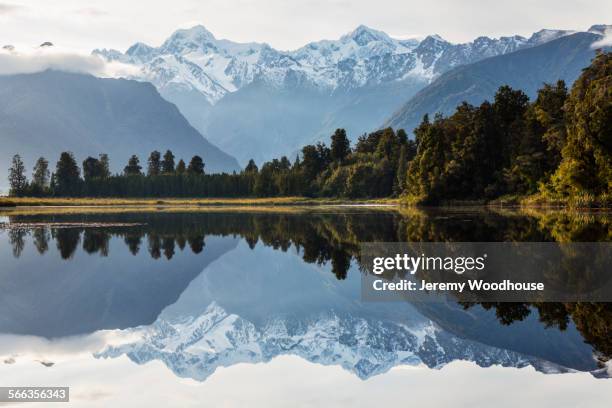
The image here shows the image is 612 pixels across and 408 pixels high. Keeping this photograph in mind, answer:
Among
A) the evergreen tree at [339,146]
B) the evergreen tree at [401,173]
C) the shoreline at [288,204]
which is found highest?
the evergreen tree at [339,146]

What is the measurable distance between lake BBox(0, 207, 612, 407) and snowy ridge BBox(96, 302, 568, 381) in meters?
0.05

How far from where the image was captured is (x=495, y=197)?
11738 cm

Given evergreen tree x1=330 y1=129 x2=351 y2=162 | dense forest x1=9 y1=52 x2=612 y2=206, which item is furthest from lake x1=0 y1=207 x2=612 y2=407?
evergreen tree x1=330 y1=129 x2=351 y2=162

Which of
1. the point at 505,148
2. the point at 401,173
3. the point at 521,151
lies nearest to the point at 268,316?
the point at 521,151

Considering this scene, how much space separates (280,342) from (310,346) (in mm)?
1028

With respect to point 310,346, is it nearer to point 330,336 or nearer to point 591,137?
point 330,336

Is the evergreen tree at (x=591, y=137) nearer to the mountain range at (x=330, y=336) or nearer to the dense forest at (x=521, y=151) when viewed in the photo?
the dense forest at (x=521, y=151)

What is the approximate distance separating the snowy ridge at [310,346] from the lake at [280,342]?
48 millimetres

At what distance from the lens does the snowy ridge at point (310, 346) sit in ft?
51.4

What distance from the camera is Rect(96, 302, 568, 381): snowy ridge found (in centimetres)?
1566

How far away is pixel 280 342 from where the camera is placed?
1805 cm

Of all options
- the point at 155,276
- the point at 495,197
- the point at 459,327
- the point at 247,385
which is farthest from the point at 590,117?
the point at 247,385

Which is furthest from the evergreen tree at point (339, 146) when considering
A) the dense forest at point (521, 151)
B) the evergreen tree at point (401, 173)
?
the evergreen tree at point (401, 173)

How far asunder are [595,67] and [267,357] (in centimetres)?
8258
